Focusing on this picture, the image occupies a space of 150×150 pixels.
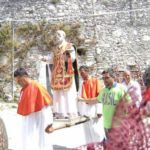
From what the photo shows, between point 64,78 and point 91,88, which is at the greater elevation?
point 64,78

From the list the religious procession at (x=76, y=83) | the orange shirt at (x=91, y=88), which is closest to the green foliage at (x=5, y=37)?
the religious procession at (x=76, y=83)

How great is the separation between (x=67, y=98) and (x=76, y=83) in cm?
29

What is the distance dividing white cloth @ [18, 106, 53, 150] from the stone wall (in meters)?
7.84

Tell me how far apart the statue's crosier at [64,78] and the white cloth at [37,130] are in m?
2.38

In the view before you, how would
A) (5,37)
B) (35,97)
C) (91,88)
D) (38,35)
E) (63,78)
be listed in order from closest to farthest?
1. (35,97)
2. (91,88)
3. (63,78)
4. (5,37)
5. (38,35)

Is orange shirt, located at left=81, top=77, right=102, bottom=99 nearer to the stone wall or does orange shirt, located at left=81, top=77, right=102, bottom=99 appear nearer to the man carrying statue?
the man carrying statue

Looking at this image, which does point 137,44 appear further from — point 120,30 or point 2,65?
point 2,65

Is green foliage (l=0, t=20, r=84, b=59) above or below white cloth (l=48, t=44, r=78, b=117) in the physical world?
above

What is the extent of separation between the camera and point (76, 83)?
25.1ft

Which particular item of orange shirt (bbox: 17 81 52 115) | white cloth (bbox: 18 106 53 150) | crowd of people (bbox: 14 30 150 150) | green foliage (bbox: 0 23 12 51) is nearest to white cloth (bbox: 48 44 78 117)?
crowd of people (bbox: 14 30 150 150)

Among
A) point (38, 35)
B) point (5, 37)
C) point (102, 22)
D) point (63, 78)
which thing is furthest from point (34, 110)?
point (102, 22)

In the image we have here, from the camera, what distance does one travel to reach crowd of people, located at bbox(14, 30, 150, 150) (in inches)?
77.5

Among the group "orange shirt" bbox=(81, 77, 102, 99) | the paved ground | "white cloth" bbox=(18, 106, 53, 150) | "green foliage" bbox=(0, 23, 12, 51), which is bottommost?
the paved ground

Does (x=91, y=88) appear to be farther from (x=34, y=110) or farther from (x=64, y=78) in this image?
(x=34, y=110)
